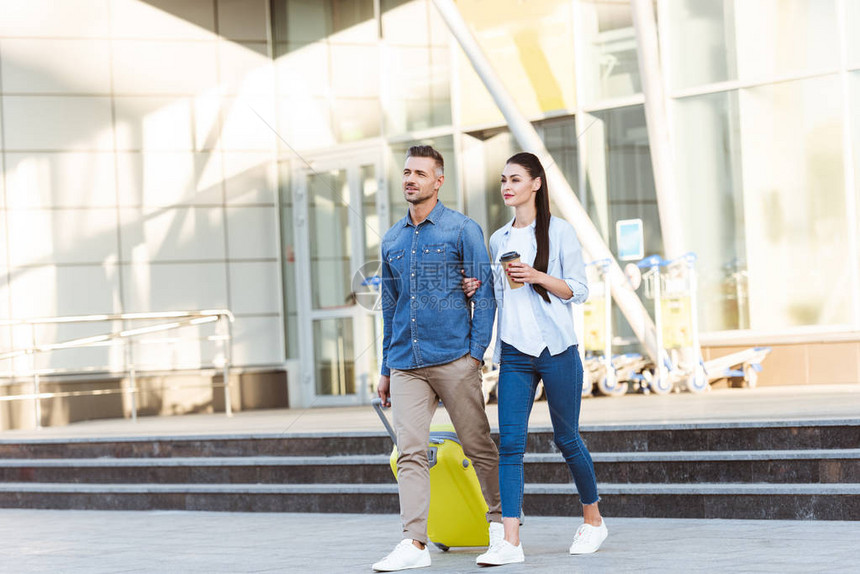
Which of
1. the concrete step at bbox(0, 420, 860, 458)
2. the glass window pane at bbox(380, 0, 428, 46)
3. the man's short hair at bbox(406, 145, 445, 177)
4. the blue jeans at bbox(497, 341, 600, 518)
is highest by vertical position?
the glass window pane at bbox(380, 0, 428, 46)

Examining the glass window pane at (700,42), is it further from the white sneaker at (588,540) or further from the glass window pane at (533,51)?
the white sneaker at (588,540)

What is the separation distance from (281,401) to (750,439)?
8.54 metres

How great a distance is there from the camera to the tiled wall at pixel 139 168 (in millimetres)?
14547

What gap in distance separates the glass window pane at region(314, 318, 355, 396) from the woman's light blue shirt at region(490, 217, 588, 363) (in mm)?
9010

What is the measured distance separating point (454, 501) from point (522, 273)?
124 centimetres

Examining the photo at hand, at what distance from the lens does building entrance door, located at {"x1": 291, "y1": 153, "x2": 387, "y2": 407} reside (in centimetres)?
1470

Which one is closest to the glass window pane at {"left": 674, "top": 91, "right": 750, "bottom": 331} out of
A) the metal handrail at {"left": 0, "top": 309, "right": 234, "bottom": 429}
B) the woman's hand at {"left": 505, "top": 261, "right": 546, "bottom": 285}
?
the metal handrail at {"left": 0, "top": 309, "right": 234, "bottom": 429}

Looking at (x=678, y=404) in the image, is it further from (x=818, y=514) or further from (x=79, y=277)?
(x=79, y=277)

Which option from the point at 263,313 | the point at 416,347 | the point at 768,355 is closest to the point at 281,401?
the point at 263,313

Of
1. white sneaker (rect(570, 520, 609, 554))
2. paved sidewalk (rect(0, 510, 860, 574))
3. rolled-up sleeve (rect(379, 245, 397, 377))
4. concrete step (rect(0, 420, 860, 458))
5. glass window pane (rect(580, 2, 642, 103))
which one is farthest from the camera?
glass window pane (rect(580, 2, 642, 103))

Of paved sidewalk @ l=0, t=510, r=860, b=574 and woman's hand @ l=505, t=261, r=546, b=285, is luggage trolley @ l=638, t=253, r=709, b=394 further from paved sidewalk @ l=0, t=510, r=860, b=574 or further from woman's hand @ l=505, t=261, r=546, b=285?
woman's hand @ l=505, t=261, r=546, b=285

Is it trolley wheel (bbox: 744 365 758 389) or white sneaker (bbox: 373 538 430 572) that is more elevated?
trolley wheel (bbox: 744 365 758 389)

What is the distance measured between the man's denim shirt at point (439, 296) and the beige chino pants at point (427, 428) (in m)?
0.08

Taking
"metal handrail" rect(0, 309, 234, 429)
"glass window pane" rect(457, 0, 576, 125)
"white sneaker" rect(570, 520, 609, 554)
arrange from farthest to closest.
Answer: "glass window pane" rect(457, 0, 576, 125), "metal handrail" rect(0, 309, 234, 429), "white sneaker" rect(570, 520, 609, 554)
